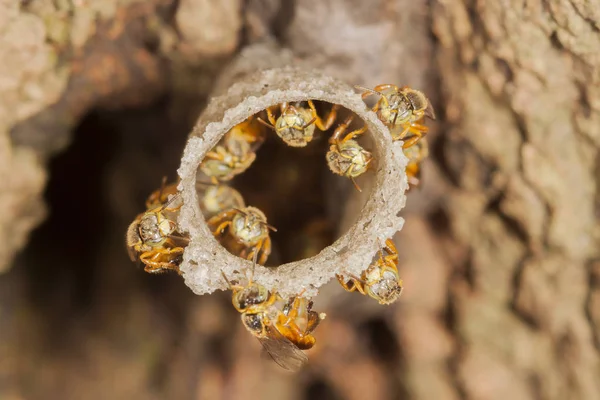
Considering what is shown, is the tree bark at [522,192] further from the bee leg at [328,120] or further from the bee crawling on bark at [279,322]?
the bee crawling on bark at [279,322]

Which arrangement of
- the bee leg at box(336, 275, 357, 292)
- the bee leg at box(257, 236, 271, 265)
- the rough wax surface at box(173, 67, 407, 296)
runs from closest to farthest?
1. the rough wax surface at box(173, 67, 407, 296)
2. the bee leg at box(336, 275, 357, 292)
3. the bee leg at box(257, 236, 271, 265)

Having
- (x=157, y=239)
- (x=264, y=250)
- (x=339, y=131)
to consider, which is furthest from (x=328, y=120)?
(x=157, y=239)

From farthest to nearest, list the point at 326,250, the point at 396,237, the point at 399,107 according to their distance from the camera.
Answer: the point at 396,237 → the point at 399,107 → the point at 326,250

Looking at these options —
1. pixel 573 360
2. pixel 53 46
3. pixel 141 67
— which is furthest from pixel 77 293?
pixel 573 360

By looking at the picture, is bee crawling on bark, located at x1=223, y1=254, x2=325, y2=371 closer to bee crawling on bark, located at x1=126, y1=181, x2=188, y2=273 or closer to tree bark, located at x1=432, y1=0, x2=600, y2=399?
bee crawling on bark, located at x1=126, y1=181, x2=188, y2=273

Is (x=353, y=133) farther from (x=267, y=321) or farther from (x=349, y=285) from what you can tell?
(x=267, y=321)

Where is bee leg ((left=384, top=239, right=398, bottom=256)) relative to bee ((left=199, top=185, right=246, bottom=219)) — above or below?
above

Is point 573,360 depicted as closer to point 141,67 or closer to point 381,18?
point 381,18

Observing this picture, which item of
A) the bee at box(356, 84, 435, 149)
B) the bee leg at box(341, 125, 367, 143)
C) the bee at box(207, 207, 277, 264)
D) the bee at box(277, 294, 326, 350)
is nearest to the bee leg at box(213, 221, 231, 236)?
the bee at box(207, 207, 277, 264)
